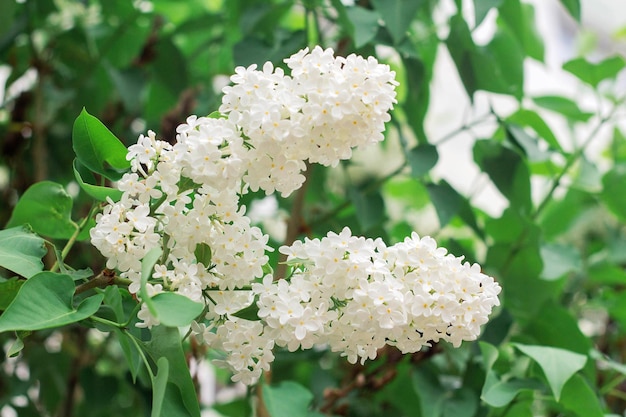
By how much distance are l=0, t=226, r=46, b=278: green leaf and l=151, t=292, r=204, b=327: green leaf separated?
0.08 metres

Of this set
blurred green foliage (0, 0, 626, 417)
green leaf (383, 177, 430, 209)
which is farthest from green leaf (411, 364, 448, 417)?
green leaf (383, 177, 430, 209)

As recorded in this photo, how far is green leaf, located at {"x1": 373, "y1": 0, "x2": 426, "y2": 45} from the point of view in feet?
1.87

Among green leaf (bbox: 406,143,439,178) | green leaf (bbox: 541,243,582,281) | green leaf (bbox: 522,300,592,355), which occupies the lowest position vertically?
green leaf (bbox: 522,300,592,355)

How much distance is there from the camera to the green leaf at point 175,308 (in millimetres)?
296

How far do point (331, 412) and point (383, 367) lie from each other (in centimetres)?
6

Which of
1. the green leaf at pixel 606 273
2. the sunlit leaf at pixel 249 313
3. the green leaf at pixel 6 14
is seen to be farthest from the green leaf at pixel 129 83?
the green leaf at pixel 606 273

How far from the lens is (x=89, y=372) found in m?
0.75

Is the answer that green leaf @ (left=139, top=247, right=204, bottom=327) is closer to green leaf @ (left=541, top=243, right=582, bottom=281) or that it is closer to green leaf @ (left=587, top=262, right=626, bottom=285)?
green leaf @ (left=541, top=243, right=582, bottom=281)

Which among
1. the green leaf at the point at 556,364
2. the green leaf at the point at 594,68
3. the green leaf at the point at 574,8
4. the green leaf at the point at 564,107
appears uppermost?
the green leaf at the point at 574,8

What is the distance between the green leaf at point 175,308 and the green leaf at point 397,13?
0.33 m

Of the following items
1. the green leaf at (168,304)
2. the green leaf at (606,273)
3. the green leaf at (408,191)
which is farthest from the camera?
the green leaf at (408,191)

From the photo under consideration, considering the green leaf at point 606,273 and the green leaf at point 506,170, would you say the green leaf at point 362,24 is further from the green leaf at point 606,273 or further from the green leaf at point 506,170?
the green leaf at point 606,273

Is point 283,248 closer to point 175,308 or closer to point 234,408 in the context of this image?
point 175,308

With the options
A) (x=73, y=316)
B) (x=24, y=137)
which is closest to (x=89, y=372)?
(x=24, y=137)
